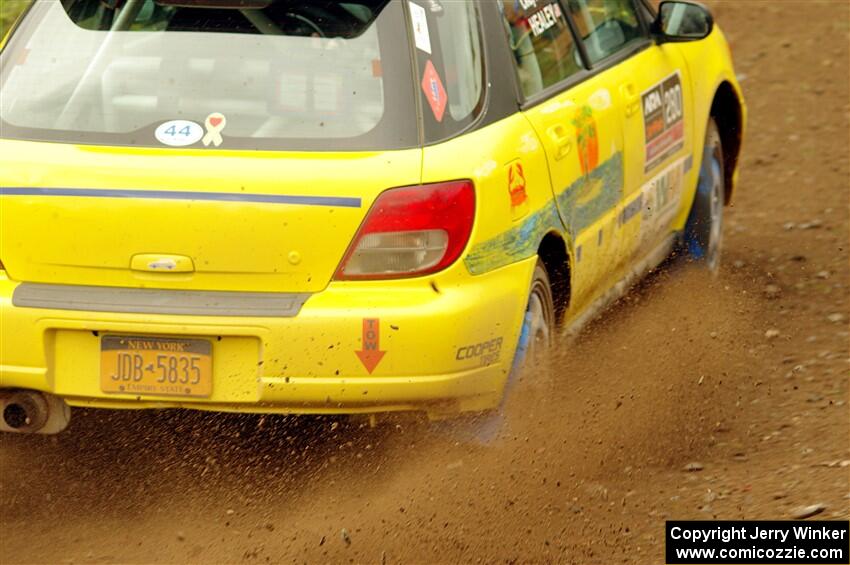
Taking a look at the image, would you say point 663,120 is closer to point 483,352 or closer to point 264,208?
point 483,352

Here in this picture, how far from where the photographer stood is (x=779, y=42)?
13.2 m

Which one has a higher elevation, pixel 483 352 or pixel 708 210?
pixel 483 352

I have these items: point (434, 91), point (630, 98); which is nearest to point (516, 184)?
point (434, 91)

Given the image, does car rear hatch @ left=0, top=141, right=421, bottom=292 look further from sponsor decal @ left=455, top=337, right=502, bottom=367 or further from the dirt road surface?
the dirt road surface

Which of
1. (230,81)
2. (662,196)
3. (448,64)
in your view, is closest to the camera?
(230,81)

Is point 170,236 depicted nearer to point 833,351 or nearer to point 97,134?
point 97,134

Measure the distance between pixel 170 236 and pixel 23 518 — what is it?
1.09 m

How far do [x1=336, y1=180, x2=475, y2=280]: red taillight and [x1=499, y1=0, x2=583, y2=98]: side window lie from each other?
2.65 feet

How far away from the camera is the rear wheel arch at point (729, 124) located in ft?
26.0

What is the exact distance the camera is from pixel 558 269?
5746mm

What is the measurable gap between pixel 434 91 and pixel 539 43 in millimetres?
938

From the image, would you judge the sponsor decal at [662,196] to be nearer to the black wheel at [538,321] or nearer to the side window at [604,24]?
the side window at [604,24]

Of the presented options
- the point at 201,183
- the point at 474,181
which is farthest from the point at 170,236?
the point at 474,181

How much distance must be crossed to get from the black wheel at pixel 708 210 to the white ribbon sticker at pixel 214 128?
3148mm
